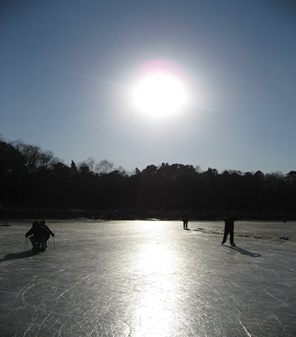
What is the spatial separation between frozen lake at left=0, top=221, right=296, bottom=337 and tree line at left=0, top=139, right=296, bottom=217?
2681 inches

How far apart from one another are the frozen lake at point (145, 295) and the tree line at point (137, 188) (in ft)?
223

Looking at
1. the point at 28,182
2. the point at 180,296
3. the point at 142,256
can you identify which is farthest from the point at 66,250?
the point at 28,182

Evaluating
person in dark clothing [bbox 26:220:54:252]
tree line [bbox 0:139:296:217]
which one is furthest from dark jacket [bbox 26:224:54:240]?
tree line [bbox 0:139:296:217]

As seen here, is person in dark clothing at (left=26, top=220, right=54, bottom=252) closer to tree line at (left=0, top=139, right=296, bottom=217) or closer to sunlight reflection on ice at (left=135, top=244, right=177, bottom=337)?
sunlight reflection on ice at (left=135, top=244, right=177, bottom=337)

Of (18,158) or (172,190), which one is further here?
(172,190)

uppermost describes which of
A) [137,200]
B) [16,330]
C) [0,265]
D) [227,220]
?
[137,200]

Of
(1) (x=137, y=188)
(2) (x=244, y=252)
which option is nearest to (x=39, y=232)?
(2) (x=244, y=252)

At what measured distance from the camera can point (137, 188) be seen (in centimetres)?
9931

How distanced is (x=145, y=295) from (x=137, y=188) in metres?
90.2

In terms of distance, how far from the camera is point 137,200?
97.9m

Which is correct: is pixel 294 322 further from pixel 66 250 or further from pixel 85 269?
pixel 66 250

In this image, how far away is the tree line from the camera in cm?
8519

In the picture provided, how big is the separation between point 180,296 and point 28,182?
79530mm

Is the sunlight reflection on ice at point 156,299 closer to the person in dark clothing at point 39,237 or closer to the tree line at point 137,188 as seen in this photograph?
the person in dark clothing at point 39,237
